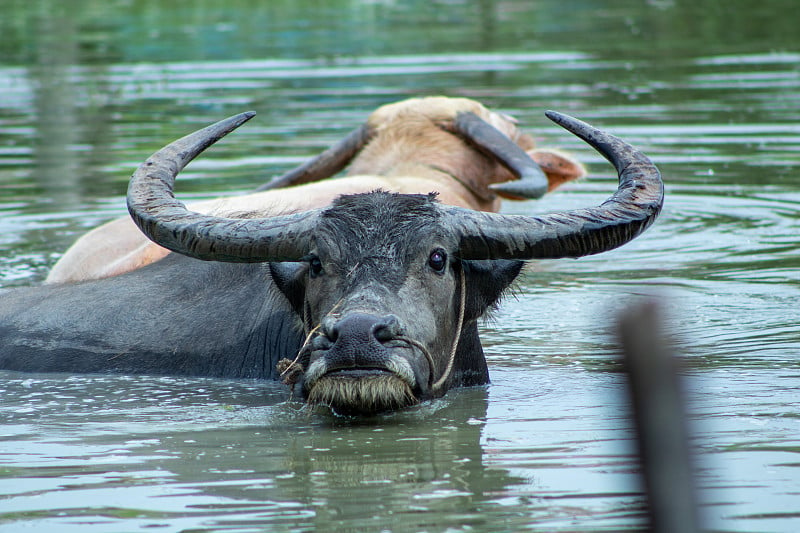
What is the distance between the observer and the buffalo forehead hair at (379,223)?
176 inches

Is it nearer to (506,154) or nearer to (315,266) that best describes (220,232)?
(315,266)

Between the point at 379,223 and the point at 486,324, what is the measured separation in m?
2.06

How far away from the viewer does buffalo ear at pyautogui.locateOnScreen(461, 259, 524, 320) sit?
4.81 meters

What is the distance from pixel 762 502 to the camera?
338 cm

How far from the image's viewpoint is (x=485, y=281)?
4.85m

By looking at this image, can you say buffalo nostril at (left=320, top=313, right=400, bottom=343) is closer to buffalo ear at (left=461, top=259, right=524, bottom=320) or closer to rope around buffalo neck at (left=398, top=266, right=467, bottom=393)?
rope around buffalo neck at (left=398, top=266, right=467, bottom=393)

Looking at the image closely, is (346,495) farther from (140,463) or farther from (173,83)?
(173,83)

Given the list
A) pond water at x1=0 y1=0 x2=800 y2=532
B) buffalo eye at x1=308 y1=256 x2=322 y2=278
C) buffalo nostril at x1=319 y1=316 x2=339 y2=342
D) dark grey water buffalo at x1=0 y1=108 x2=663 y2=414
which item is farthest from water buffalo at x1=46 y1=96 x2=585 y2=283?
buffalo nostril at x1=319 y1=316 x2=339 y2=342

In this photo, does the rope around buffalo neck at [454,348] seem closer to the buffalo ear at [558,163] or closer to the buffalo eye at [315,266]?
the buffalo eye at [315,266]

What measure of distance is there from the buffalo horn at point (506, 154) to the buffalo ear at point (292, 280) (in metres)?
2.92

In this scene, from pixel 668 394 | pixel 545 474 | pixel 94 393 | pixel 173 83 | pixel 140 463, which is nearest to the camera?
pixel 668 394

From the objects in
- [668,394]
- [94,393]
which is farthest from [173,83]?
[668,394]

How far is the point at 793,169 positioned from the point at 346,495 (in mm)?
7957

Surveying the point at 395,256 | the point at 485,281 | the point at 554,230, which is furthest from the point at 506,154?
the point at 395,256
